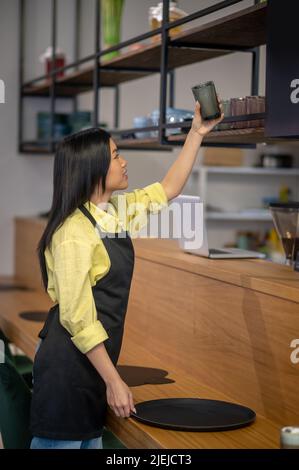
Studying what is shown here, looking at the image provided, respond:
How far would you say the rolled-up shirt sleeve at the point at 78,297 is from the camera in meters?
1.81

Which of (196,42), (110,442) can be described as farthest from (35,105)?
(110,442)

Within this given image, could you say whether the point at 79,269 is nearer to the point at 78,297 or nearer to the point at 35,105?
the point at 78,297

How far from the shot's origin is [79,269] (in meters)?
1.82

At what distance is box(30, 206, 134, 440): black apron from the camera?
1941mm

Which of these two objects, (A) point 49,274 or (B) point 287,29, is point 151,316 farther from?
(B) point 287,29

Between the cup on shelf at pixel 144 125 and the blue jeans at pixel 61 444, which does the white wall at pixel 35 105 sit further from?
the blue jeans at pixel 61 444

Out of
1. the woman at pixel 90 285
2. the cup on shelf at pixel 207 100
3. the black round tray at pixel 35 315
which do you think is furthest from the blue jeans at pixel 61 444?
the black round tray at pixel 35 315

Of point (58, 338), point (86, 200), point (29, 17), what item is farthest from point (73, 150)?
point (29, 17)

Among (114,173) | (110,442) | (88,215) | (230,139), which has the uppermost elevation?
(230,139)

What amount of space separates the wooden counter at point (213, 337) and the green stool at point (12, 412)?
0.36 meters

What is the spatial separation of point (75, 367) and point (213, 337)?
0.56m

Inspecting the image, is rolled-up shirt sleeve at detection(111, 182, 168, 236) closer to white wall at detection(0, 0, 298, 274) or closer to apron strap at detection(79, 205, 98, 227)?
apron strap at detection(79, 205, 98, 227)

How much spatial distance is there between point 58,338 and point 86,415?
8.0 inches

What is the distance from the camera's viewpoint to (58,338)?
1.94 metres
